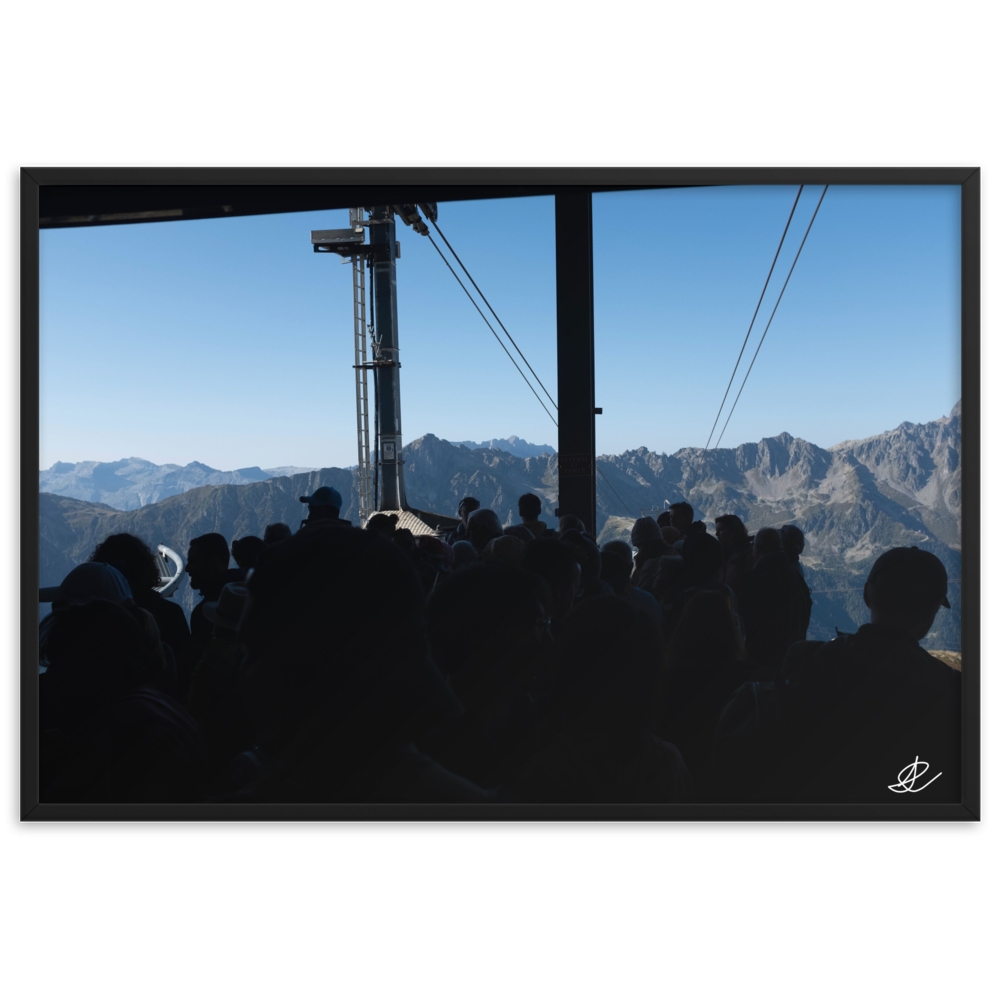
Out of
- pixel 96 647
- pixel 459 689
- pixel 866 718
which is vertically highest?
pixel 96 647

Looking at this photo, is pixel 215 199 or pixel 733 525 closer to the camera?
pixel 215 199

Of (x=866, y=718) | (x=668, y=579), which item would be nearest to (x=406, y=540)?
(x=668, y=579)

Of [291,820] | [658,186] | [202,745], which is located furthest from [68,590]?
[658,186]

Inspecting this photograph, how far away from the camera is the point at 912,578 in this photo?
2.53 metres

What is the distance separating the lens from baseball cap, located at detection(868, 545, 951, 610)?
2.53 m

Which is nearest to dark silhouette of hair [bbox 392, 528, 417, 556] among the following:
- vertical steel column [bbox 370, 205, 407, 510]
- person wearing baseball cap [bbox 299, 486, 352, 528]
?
person wearing baseball cap [bbox 299, 486, 352, 528]

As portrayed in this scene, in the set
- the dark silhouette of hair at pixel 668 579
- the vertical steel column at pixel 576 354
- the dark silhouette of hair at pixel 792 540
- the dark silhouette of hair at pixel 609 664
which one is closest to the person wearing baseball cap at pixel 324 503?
the vertical steel column at pixel 576 354

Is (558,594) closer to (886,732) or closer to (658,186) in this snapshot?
(886,732)

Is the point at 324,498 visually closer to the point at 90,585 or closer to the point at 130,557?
the point at 130,557

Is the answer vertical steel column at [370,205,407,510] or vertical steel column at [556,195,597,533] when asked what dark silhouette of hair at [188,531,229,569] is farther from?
vertical steel column at [370,205,407,510]

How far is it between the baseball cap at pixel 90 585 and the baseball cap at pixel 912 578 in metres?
2.82

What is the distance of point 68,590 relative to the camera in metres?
2.48

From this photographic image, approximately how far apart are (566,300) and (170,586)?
11.5 ft

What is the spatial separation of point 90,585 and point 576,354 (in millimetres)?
3830
